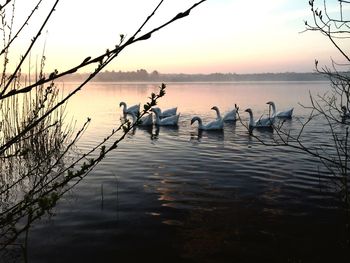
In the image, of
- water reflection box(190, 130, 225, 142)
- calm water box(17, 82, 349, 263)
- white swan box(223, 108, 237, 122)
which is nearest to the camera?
calm water box(17, 82, 349, 263)

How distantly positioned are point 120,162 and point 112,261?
786 centimetres

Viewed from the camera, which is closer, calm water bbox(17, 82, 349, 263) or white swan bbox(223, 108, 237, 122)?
calm water bbox(17, 82, 349, 263)

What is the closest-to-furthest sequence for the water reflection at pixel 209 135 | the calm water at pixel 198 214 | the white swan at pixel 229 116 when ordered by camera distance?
the calm water at pixel 198 214 < the water reflection at pixel 209 135 < the white swan at pixel 229 116

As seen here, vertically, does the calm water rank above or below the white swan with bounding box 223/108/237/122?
below

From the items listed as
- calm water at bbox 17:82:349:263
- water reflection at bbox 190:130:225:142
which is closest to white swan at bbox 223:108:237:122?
water reflection at bbox 190:130:225:142

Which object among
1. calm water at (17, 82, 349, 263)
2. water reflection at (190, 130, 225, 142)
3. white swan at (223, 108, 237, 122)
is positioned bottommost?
calm water at (17, 82, 349, 263)

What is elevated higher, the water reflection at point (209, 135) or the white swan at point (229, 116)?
the white swan at point (229, 116)

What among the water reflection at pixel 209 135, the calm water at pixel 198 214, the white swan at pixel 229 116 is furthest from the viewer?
the white swan at pixel 229 116

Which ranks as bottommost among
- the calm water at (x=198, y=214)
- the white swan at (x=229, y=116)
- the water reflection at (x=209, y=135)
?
the calm water at (x=198, y=214)

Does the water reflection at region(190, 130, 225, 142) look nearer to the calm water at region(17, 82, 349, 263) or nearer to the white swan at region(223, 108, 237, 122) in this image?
the white swan at region(223, 108, 237, 122)

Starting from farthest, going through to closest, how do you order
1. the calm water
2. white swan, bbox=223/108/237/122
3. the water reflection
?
1. white swan, bbox=223/108/237/122
2. the water reflection
3. the calm water

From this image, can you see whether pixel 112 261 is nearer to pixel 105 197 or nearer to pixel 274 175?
pixel 105 197

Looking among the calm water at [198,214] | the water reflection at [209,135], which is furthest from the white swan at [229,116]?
the calm water at [198,214]

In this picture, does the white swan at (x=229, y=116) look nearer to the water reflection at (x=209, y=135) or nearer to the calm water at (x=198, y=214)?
the water reflection at (x=209, y=135)
